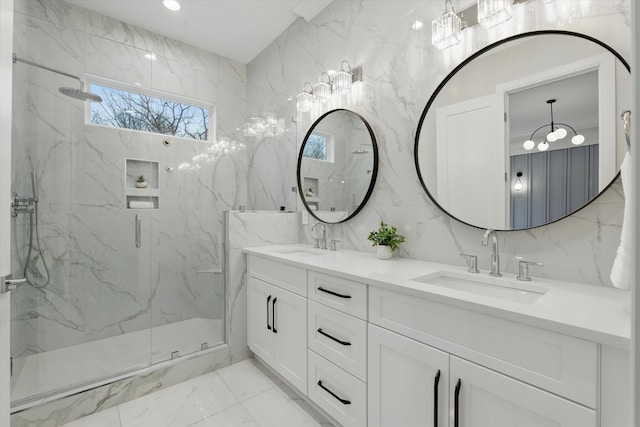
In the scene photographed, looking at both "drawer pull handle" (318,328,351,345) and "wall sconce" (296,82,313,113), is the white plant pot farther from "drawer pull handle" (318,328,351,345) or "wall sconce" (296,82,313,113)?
"wall sconce" (296,82,313,113)

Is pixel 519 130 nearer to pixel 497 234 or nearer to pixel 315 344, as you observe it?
pixel 497 234

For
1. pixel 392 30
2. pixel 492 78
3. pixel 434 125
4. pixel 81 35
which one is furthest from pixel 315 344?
pixel 81 35

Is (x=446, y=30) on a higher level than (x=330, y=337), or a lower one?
higher

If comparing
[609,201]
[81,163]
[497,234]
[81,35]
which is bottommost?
[497,234]

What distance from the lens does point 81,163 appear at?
209 centimetres

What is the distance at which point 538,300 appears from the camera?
0.96m

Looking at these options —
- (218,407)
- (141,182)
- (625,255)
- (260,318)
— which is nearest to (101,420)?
(218,407)

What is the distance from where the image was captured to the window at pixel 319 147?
2338 mm

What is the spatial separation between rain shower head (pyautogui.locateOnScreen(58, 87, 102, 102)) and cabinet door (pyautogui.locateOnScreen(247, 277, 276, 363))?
5.94ft

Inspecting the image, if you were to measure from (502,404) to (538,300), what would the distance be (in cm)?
35

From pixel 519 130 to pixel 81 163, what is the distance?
2759 mm

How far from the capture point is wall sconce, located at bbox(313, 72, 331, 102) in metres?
2.29

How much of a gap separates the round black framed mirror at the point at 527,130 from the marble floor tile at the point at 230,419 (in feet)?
5.27

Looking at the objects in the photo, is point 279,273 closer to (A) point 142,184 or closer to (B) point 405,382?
(B) point 405,382
